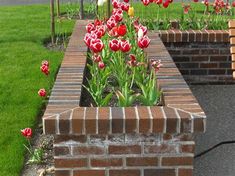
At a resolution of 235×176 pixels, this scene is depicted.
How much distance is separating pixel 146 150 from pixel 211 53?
10.6 ft

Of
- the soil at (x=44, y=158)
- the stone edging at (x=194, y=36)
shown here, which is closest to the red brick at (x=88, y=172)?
the soil at (x=44, y=158)

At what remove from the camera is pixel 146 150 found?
11.3 ft

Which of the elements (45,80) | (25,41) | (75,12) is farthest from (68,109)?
(75,12)

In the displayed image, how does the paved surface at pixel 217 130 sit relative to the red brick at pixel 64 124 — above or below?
below

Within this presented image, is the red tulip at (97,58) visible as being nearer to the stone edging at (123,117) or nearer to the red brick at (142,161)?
the stone edging at (123,117)

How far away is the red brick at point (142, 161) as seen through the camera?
3.45 meters

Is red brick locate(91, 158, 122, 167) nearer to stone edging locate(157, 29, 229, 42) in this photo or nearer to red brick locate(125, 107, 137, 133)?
red brick locate(125, 107, 137, 133)

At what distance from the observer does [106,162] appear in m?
3.46

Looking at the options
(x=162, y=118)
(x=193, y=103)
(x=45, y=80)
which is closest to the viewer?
(x=162, y=118)

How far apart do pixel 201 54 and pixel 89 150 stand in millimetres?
3324

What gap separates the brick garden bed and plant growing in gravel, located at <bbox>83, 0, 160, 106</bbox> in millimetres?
356

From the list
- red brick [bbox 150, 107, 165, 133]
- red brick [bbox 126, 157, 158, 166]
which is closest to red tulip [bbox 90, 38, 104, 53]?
red brick [bbox 150, 107, 165, 133]

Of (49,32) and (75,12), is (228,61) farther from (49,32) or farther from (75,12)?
(75,12)

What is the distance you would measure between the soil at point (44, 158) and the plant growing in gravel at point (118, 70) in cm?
63
